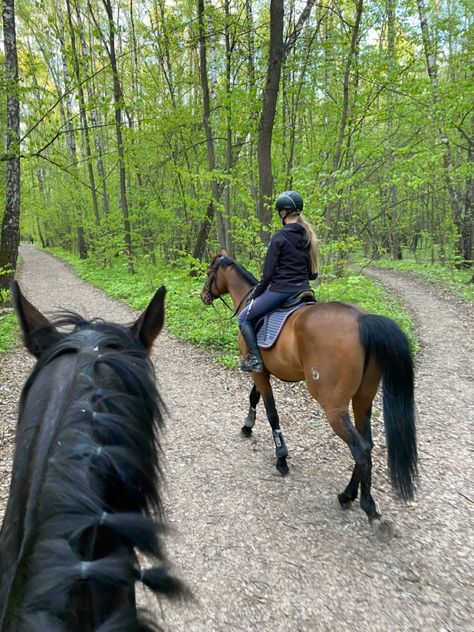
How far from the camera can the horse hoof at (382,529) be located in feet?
10.4

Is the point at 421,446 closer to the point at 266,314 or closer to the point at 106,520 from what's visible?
the point at 266,314

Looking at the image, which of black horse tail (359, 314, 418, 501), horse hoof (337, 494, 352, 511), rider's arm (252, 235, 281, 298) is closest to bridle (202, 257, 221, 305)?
rider's arm (252, 235, 281, 298)

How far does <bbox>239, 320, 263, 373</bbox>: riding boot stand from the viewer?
13.8 feet

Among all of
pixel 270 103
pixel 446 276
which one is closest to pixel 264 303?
pixel 270 103

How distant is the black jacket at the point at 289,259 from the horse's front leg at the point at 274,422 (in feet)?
3.47

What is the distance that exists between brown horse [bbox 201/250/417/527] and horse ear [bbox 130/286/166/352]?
6.74 ft

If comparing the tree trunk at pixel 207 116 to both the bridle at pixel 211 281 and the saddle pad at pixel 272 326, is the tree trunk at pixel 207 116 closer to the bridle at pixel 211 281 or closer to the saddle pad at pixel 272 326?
the bridle at pixel 211 281

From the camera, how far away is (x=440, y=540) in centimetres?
315

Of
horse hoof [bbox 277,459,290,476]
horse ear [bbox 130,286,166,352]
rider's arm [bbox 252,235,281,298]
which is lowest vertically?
horse hoof [bbox 277,459,290,476]

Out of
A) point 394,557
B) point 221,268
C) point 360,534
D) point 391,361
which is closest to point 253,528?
point 360,534

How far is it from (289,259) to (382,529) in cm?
268

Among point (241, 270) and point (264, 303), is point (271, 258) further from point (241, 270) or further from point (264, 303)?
point (241, 270)

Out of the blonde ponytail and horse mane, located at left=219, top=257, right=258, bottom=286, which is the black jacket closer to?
the blonde ponytail

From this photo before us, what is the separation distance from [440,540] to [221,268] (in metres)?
3.95
